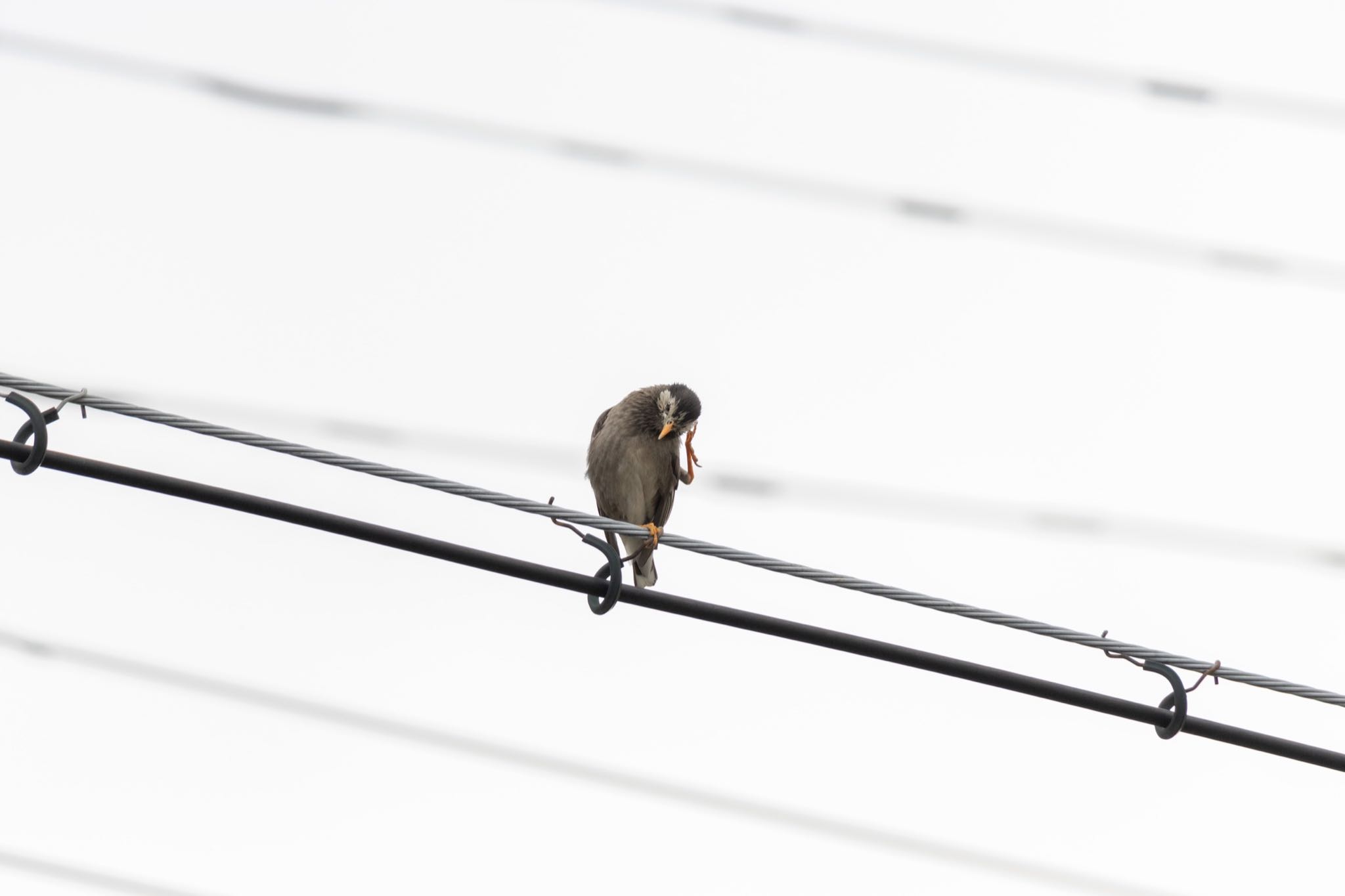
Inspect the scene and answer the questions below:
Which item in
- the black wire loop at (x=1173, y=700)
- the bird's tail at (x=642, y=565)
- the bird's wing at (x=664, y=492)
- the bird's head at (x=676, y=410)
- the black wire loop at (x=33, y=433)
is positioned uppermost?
the bird's head at (x=676, y=410)

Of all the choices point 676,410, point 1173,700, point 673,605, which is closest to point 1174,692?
point 1173,700

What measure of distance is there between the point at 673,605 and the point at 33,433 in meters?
1.81

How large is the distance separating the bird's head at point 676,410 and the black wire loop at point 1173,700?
3.11 metres

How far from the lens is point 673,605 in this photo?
171 inches

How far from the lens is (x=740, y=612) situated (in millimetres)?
4367

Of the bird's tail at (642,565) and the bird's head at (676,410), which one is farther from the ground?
the bird's head at (676,410)

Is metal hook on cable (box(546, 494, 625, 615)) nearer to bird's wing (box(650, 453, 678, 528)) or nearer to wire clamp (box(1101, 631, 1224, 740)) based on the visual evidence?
wire clamp (box(1101, 631, 1224, 740))

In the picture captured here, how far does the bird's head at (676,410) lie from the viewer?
7.36 metres

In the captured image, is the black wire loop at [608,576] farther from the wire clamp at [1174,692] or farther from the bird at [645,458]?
the bird at [645,458]

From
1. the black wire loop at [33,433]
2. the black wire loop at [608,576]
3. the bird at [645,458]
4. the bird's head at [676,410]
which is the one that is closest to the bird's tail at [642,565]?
the bird at [645,458]

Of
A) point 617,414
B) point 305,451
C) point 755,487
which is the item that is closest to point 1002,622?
point 305,451

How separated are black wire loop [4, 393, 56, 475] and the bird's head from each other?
11.7ft

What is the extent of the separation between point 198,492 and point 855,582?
1828 mm

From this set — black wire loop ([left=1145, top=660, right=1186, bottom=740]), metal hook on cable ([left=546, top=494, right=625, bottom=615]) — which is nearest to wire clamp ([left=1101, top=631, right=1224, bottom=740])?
black wire loop ([left=1145, top=660, right=1186, bottom=740])
